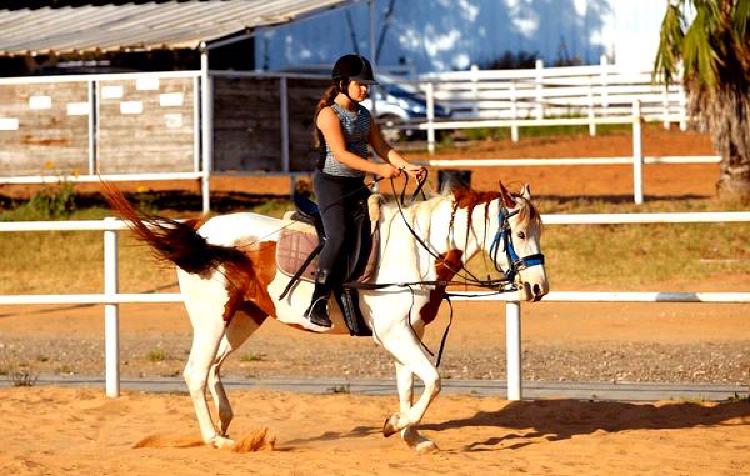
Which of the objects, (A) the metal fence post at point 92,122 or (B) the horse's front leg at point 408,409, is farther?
(A) the metal fence post at point 92,122

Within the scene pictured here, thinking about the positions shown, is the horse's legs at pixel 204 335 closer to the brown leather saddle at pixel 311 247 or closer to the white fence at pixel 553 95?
the brown leather saddle at pixel 311 247

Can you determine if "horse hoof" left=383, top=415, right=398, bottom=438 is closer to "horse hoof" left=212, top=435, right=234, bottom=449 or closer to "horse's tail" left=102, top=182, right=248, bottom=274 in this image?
"horse hoof" left=212, top=435, right=234, bottom=449

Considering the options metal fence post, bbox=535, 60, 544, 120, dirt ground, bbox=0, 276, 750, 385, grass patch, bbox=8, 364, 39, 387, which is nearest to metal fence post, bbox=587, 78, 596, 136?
metal fence post, bbox=535, 60, 544, 120

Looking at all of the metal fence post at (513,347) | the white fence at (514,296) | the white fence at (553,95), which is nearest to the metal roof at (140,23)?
the white fence at (553,95)

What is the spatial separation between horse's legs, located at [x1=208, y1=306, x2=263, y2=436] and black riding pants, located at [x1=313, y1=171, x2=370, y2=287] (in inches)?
38.0

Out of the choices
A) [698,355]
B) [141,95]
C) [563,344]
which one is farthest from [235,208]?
[698,355]

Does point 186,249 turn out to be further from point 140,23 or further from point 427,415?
point 140,23

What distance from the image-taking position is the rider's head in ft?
32.7

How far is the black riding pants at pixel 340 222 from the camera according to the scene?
993 centimetres

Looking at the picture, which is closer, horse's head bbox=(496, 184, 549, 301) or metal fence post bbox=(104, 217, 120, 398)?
horse's head bbox=(496, 184, 549, 301)

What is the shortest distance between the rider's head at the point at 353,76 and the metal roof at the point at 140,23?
563 inches

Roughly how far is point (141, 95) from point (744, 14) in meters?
9.25

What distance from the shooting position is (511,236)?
9.62 meters

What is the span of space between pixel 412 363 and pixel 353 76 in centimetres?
182
